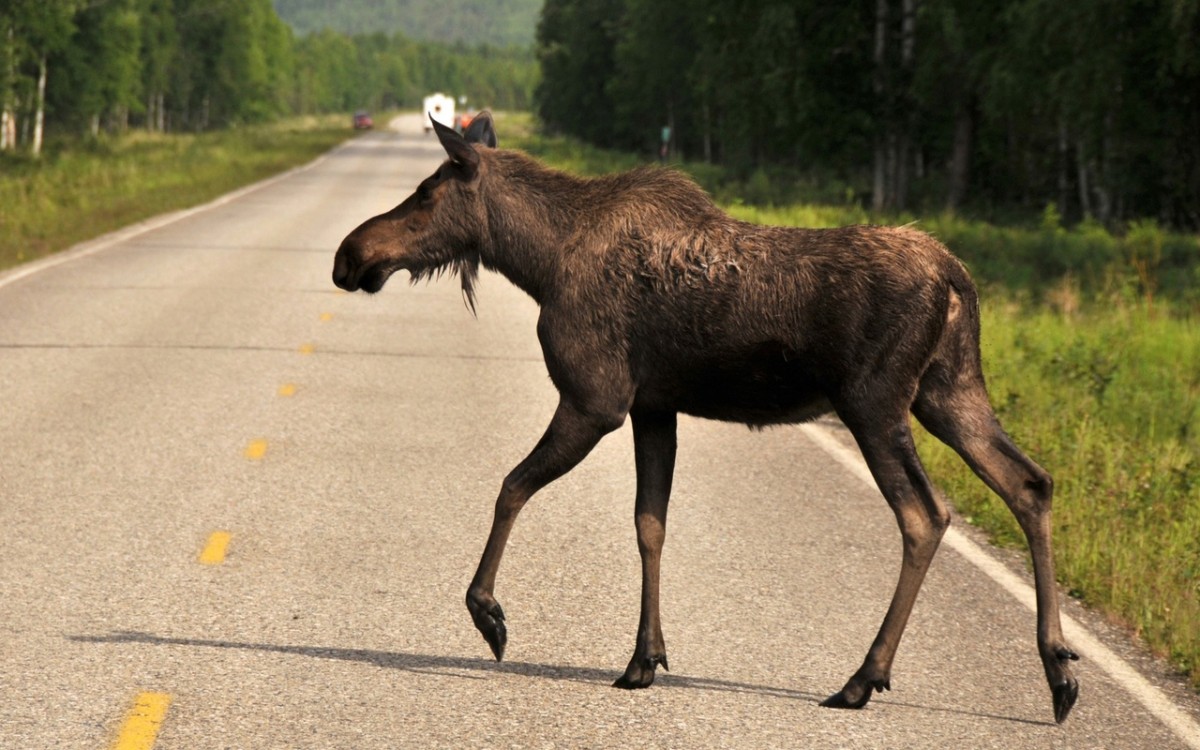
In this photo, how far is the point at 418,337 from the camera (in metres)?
14.5

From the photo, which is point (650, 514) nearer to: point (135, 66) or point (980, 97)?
point (980, 97)

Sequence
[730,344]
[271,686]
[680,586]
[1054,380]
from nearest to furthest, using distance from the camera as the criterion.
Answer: [730,344] → [271,686] → [680,586] → [1054,380]

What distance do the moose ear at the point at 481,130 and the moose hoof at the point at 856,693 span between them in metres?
2.17

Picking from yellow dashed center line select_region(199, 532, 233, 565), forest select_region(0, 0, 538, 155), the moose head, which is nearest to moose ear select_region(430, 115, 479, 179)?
the moose head

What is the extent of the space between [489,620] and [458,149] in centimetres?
154

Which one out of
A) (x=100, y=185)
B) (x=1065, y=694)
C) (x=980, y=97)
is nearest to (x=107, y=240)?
(x=100, y=185)

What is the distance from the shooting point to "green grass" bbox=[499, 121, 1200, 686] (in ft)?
22.1

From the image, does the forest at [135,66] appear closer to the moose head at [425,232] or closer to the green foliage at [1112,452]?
the green foliage at [1112,452]

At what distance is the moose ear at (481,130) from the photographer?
538 centimetres

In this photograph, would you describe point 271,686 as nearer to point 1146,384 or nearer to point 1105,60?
point 1146,384

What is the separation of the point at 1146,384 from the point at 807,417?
27.9 ft

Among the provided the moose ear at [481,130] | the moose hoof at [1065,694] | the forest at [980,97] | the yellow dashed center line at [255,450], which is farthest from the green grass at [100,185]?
the moose hoof at [1065,694]

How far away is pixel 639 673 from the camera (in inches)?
206

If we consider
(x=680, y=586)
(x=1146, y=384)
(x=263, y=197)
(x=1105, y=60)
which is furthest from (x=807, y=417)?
(x=263, y=197)
